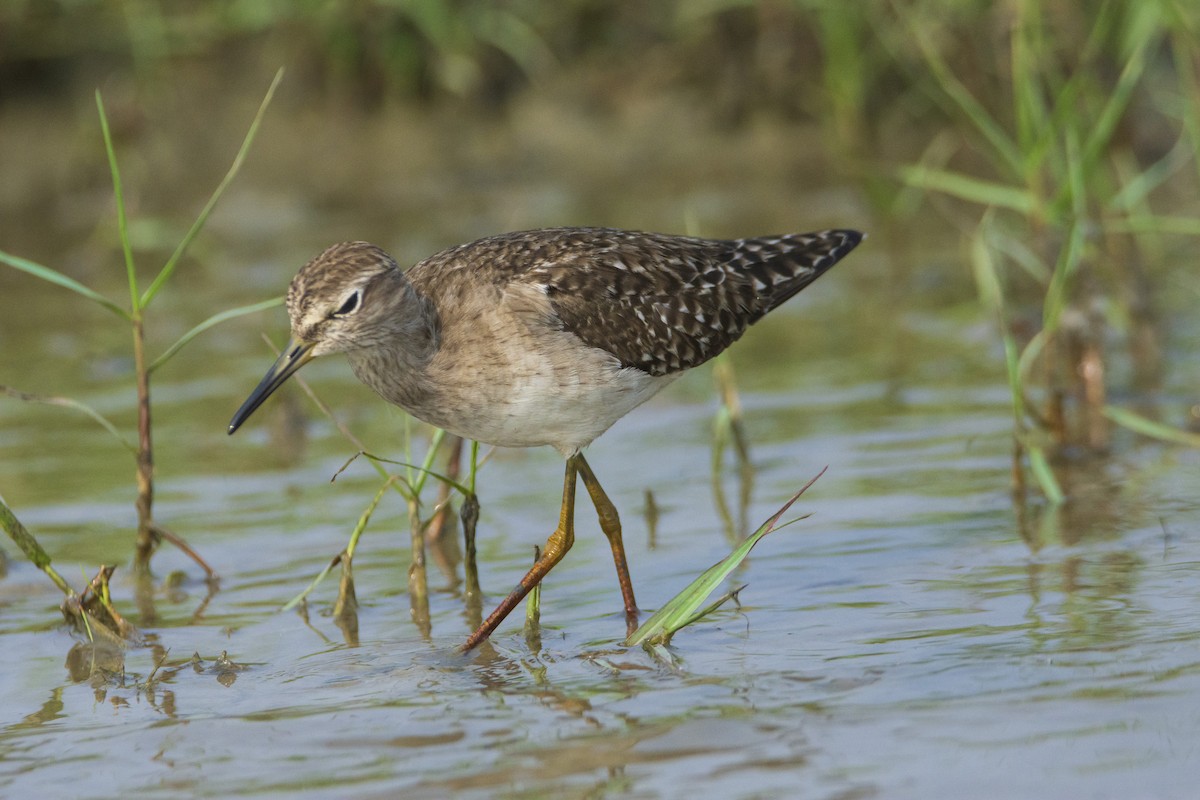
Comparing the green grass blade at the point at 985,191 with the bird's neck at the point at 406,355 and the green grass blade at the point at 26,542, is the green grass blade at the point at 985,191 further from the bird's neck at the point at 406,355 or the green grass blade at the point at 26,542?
the green grass blade at the point at 26,542

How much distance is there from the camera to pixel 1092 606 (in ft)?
19.9

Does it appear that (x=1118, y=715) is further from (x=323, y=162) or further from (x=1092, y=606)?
(x=323, y=162)

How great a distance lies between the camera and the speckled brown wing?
669cm

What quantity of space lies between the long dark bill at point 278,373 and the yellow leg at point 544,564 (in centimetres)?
114

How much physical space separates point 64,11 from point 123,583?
27.0 feet

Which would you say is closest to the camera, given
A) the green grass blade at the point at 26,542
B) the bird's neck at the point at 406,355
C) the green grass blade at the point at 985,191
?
the green grass blade at the point at 26,542

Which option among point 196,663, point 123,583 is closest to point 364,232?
point 123,583

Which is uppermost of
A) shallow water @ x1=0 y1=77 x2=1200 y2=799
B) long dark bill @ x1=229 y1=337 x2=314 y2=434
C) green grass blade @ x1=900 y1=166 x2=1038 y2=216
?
green grass blade @ x1=900 y1=166 x2=1038 y2=216

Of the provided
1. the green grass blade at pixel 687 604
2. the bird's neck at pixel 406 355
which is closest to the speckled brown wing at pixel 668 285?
the bird's neck at pixel 406 355

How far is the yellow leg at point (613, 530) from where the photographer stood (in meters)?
6.54

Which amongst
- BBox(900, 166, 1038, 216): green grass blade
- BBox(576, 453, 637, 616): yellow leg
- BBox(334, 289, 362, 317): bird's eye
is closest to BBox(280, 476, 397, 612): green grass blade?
BBox(334, 289, 362, 317): bird's eye

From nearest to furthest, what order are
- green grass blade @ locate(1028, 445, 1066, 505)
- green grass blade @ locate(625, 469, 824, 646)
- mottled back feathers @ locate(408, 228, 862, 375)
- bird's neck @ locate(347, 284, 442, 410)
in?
green grass blade @ locate(625, 469, 824, 646), bird's neck @ locate(347, 284, 442, 410), mottled back feathers @ locate(408, 228, 862, 375), green grass blade @ locate(1028, 445, 1066, 505)

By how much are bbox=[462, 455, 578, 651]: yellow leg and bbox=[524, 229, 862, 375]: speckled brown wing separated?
0.55 m

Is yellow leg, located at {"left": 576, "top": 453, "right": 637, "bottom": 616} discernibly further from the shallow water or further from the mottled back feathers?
the mottled back feathers
